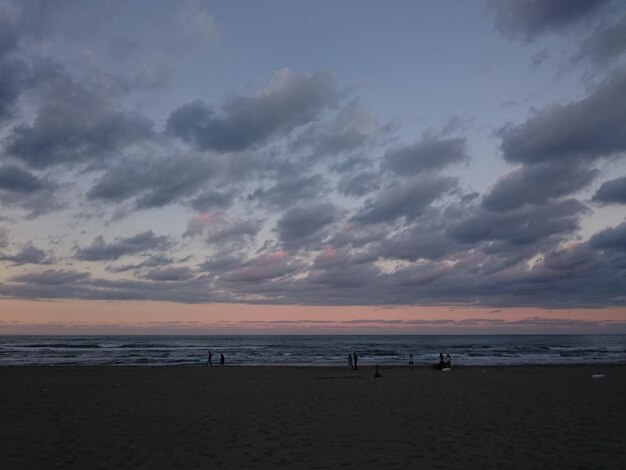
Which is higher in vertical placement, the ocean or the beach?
the beach

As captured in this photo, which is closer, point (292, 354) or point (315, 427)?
point (315, 427)

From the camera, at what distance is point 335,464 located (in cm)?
980

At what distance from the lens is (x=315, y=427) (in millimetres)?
13625

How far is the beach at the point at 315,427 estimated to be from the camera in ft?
33.3

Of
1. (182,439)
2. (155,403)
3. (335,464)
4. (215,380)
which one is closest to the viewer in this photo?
(335,464)

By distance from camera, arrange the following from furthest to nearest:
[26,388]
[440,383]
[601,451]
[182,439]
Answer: [440,383] → [26,388] → [182,439] → [601,451]

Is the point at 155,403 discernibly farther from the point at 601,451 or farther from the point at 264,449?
the point at 601,451

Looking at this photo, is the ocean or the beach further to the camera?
the ocean

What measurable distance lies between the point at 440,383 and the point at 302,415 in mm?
12589

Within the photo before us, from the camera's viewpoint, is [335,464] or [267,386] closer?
[335,464]

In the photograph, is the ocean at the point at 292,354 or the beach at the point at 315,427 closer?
the beach at the point at 315,427

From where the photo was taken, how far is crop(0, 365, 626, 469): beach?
10.2 m

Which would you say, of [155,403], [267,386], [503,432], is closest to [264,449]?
[503,432]

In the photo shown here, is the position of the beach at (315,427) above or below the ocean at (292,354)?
above
